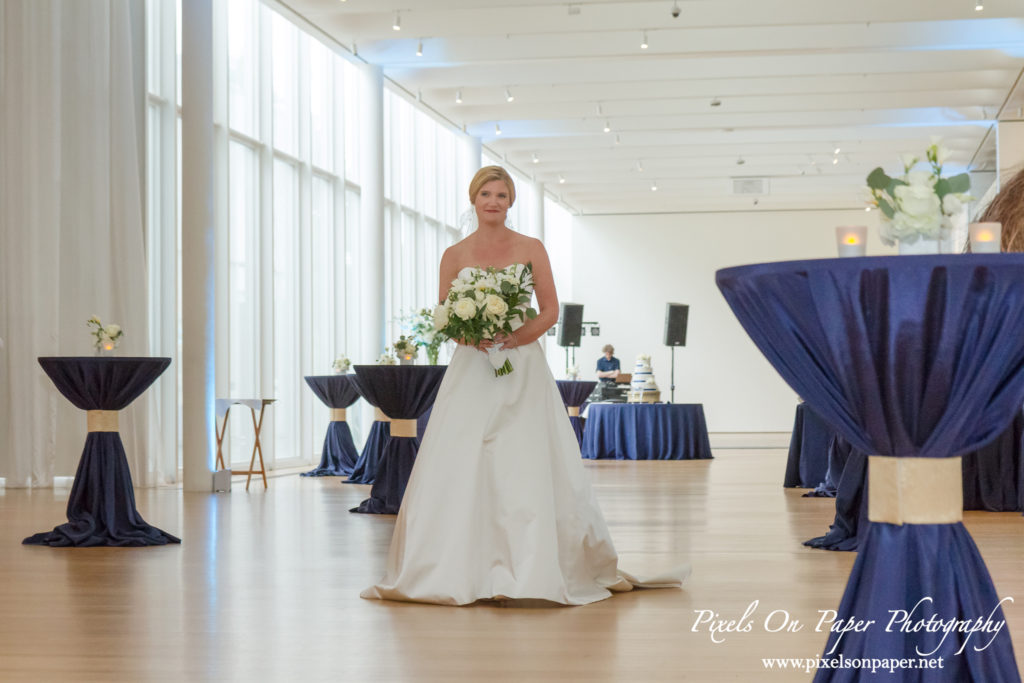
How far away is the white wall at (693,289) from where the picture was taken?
2353cm

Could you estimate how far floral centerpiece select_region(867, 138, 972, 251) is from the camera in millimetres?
2240

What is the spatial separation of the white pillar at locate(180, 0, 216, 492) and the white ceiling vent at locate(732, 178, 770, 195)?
13.2 meters

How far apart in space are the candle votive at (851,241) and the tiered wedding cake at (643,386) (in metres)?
12.2

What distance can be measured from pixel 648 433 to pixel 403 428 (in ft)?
23.5

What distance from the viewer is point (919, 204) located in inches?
88.1

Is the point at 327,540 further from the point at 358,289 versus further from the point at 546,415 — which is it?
the point at 358,289

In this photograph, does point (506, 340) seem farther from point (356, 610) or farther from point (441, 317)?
point (356, 610)

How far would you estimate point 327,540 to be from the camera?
19.4 ft

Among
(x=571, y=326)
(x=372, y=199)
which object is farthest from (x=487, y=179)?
(x=571, y=326)

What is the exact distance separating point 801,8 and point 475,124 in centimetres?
648

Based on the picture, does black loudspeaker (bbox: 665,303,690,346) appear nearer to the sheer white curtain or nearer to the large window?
the large window

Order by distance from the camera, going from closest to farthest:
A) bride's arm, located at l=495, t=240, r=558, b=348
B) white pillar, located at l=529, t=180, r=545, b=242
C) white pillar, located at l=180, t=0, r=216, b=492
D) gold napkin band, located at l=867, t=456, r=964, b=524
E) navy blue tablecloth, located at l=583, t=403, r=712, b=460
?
1. gold napkin band, located at l=867, t=456, r=964, b=524
2. bride's arm, located at l=495, t=240, r=558, b=348
3. white pillar, located at l=180, t=0, r=216, b=492
4. navy blue tablecloth, located at l=583, t=403, r=712, b=460
5. white pillar, located at l=529, t=180, r=545, b=242

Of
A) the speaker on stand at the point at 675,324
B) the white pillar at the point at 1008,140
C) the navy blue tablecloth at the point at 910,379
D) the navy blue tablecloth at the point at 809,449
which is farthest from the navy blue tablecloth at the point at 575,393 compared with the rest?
the navy blue tablecloth at the point at 910,379

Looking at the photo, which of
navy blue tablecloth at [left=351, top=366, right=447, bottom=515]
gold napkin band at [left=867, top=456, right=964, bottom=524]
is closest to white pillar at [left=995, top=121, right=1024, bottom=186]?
navy blue tablecloth at [left=351, top=366, right=447, bottom=515]
